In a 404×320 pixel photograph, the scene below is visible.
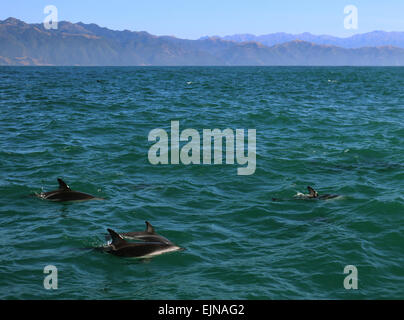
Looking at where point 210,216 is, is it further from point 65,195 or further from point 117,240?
point 65,195

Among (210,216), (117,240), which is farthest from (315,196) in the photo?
(117,240)

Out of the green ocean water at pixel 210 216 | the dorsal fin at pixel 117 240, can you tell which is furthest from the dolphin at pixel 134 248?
the green ocean water at pixel 210 216

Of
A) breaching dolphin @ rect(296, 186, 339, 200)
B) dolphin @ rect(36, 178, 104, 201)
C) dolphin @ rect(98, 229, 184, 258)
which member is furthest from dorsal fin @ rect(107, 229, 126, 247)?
breaching dolphin @ rect(296, 186, 339, 200)

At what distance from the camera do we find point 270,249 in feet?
38.3

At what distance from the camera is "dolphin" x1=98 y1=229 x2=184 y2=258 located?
11.1 m

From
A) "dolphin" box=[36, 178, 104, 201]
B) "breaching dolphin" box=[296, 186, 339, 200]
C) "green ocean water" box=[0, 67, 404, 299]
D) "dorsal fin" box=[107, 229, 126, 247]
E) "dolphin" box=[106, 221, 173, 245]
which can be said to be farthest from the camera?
"breaching dolphin" box=[296, 186, 339, 200]

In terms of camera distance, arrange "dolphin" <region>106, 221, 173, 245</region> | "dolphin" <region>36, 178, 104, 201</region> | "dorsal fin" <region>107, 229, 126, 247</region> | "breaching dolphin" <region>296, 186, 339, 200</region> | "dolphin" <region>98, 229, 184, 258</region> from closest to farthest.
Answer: "dolphin" <region>98, 229, 184, 258</region>
"dorsal fin" <region>107, 229, 126, 247</region>
"dolphin" <region>106, 221, 173, 245</region>
"dolphin" <region>36, 178, 104, 201</region>
"breaching dolphin" <region>296, 186, 339, 200</region>

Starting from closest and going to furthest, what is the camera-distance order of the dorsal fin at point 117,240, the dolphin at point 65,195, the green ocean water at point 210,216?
the green ocean water at point 210,216 → the dorsal fin at point 117,240 → the dolphin at point 65,195

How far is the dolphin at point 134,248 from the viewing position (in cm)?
1107

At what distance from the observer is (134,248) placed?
11188 mm

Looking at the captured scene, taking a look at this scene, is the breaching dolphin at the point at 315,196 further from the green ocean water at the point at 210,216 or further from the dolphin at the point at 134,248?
the dolphin at the point at 134,248

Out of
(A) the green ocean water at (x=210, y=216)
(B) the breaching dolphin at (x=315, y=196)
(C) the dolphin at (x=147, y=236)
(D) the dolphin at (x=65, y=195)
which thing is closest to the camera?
(A) the green ocean water at (x=210, y=216)

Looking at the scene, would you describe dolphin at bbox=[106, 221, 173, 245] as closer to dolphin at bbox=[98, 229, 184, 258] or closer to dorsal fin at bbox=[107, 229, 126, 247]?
dolphin at bbox=[98, 229, 184, 258]
